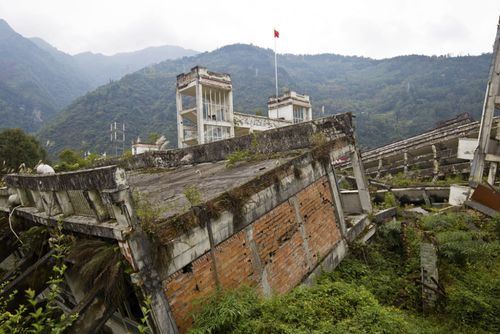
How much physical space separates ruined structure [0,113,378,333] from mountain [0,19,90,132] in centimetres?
7436

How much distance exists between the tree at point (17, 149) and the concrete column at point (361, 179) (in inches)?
1160

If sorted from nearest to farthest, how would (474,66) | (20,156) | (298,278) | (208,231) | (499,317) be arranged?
(208,231) < (499,317) < (298,278) < (20,156) < (474,66)

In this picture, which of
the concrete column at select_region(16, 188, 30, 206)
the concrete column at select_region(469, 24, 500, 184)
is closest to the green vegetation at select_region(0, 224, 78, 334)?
the concrete column at select_region(16, 188, 30, 206)

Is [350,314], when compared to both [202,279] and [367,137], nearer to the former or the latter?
[202,279]

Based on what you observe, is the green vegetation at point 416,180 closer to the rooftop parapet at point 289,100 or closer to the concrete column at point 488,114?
the concrete column at point 488,114

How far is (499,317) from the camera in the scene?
4.89m

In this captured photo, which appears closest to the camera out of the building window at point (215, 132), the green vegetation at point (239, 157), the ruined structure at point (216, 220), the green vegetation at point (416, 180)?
the ruined structure at point (216, 220)

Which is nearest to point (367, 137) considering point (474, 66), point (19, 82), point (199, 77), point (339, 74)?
point (199, 77)

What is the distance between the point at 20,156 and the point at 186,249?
31909 mm

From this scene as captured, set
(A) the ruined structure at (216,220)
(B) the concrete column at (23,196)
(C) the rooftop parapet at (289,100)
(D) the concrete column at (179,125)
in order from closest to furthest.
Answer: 1. (A) the ruined structure at (216,220)
2. (B) the concrete column at (23,196)
3. (D) the concrete column at (179,125)
4. (C) the rooftop parapet at (289,100)

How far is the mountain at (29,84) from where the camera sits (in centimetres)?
6883

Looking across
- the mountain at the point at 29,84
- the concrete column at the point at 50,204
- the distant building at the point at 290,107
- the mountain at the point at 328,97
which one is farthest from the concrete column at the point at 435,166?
the mountain at the point at 29,84

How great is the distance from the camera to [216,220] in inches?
160

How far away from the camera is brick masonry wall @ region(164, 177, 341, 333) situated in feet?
Result: 12.1
